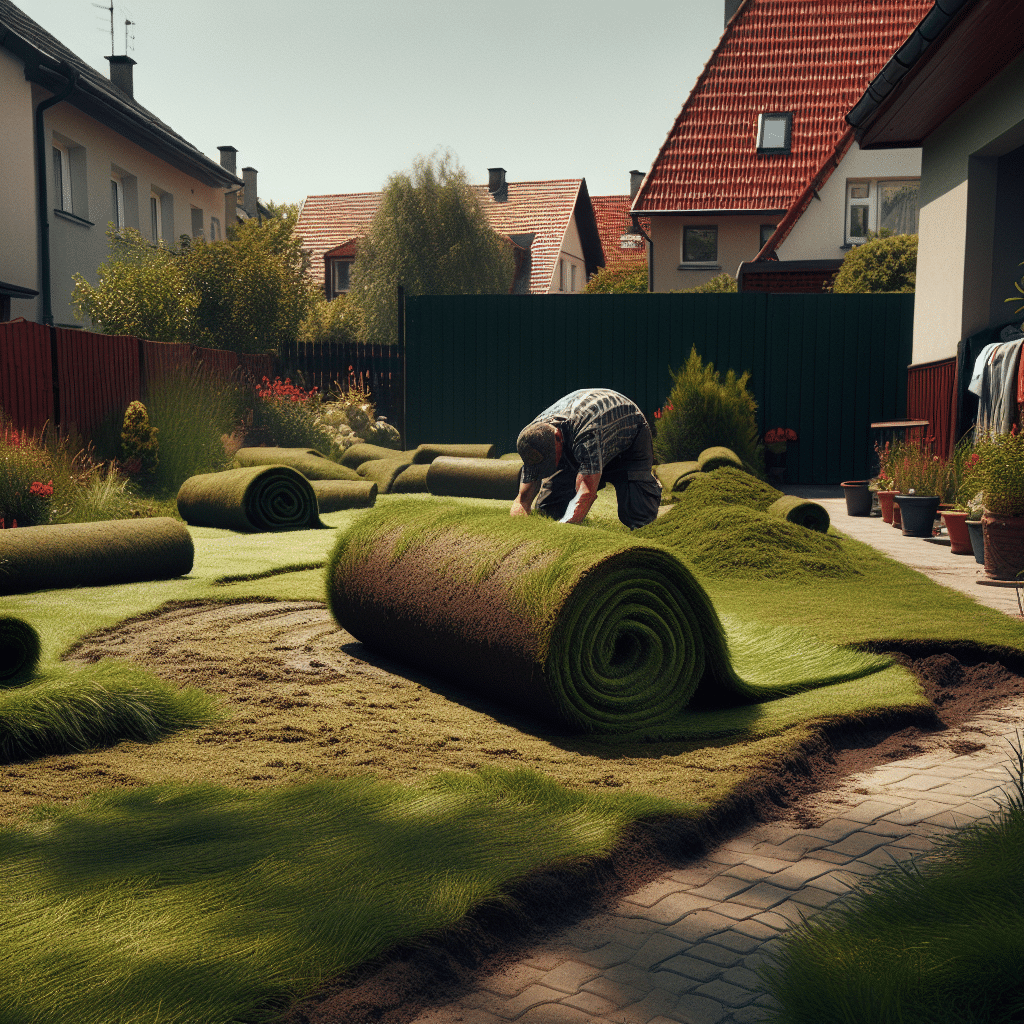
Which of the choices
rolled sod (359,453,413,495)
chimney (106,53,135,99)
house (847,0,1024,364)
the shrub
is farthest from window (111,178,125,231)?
the shrub

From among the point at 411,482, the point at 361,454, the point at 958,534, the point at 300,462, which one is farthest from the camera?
the point at 361,454

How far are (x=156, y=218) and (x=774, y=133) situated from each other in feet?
47.2

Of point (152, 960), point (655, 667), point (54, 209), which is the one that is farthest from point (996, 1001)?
point (54, 209)

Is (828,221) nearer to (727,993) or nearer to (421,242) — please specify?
(421,242)

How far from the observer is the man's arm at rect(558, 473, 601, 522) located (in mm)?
5441

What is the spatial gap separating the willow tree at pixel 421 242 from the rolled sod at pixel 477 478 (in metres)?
19.2

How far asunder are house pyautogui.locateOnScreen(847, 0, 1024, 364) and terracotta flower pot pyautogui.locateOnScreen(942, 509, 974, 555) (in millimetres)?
2695

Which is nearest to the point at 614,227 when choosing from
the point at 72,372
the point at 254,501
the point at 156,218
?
the point at 156,218

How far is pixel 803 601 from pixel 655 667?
235 centimetres

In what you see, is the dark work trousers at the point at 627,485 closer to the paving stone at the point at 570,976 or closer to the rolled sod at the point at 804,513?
the rolled sod at the point at 804,513

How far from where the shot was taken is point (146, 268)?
53.5 feet

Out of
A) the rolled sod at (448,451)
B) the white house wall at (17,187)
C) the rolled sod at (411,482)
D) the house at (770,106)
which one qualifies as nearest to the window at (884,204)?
the house at (770,106)

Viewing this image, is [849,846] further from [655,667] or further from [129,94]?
[129,94]

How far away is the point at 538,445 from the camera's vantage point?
6.02 meters
